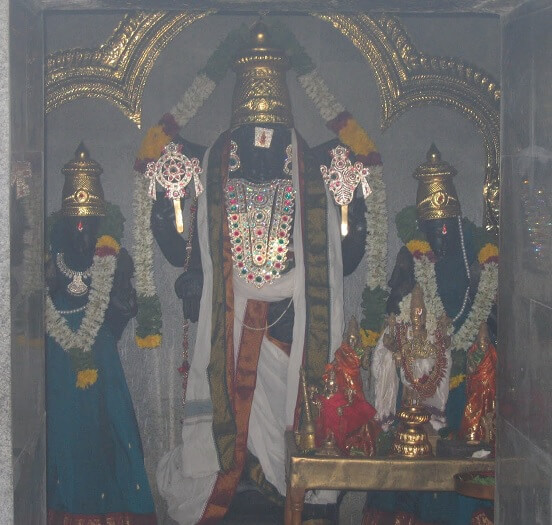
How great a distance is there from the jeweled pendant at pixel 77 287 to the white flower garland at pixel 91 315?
2.5 inches

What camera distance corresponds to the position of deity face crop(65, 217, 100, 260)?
7.43 m

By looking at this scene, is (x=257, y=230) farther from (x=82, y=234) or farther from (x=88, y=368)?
(x=88, y=368)

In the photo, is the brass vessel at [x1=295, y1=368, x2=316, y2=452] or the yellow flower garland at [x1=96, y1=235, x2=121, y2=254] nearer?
the brass vessel at [x1=295, y1=368, x2=316, y2=452]

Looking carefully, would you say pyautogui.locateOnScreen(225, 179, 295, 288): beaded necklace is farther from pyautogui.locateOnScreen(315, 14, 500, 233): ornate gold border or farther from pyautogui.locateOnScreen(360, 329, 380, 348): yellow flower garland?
pyautogui.locateOnScreen(315, 14, 500, 233): ornate gold border

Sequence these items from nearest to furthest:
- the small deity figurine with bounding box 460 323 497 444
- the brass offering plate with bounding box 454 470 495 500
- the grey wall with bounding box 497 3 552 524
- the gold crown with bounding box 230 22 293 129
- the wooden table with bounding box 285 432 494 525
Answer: the grey wall with bounding box 497 3 552 524, the brass offering plate with bounding box 454 470 495 500, the wooden table with bounding box 285 432 494 525, the small deity figurine with bounding box 460 323 497 444, the gold crown with bounding box 230 22 293 129

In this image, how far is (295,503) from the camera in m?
6.42

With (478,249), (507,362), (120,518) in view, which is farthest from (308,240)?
(507,362)

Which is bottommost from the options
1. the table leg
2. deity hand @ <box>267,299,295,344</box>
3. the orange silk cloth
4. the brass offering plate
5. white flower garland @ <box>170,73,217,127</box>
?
the table leg

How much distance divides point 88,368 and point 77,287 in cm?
59

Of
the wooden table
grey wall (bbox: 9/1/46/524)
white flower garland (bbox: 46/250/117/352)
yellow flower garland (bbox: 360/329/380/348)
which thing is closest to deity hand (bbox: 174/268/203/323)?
white flower garland (bbox: 46/250/117/352)

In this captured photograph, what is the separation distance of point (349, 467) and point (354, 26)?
327 cm

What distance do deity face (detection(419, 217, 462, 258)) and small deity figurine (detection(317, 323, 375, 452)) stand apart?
1.21 m

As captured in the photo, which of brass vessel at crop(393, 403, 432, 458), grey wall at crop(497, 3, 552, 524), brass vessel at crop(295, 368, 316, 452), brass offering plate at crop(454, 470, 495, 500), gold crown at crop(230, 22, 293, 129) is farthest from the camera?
gold crown at crop(230, 22, 293, 129)

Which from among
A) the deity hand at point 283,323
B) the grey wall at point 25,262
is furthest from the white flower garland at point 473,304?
the grey wall at point 25,262
